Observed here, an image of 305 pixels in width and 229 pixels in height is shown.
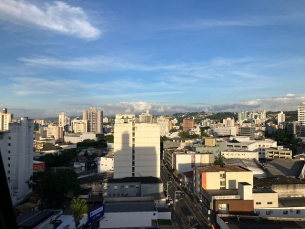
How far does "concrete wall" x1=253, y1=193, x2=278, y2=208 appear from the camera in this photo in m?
14.5

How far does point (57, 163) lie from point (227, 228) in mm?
→ 24544

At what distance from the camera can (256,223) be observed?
36.3 feet

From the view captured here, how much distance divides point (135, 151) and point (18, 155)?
30.9ft

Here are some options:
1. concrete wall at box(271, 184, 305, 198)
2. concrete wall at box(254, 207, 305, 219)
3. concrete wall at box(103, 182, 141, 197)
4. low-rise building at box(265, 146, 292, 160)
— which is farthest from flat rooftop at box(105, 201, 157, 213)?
low-rise building at box(265, 146, 292, 160)

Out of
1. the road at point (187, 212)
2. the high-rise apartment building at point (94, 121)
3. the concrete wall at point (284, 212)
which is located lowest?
the road at point (187, 212)

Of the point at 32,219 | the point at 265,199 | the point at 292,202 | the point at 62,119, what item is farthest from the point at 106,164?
Result: the point at 62,119

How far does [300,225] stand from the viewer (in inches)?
425

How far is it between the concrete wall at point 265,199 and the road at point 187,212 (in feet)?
10.5

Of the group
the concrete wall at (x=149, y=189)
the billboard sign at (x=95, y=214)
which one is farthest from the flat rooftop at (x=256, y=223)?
the concrete wall at (x=149, y=189)

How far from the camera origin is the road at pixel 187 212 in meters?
14.7

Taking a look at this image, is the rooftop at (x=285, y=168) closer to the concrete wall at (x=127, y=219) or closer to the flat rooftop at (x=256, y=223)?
the flat rooftop at (x=256, y=223)

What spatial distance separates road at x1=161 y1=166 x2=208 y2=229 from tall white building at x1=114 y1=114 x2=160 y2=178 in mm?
2965

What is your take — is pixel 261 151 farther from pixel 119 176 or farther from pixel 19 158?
pixel 19 158

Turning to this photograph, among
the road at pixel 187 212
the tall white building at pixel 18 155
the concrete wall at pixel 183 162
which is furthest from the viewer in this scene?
the concrete wall at pixel 183 162
